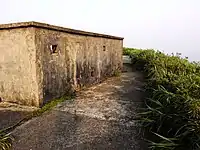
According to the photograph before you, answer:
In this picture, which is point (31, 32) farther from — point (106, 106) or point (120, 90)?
point (120, 90)

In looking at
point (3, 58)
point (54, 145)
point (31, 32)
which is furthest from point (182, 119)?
point (3, 58)

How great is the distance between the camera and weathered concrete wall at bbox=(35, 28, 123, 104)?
5.05 metres

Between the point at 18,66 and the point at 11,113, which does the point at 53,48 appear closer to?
the point at 18,66

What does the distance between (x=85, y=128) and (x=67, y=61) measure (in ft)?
8.34

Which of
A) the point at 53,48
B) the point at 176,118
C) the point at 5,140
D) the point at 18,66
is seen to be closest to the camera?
the point at 176,118

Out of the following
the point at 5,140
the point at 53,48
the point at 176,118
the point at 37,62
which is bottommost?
the point at 5,140

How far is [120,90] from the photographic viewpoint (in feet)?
23.8

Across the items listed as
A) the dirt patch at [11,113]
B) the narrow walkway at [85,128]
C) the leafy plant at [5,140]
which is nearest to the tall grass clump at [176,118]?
the narrow walkway at [85,128]

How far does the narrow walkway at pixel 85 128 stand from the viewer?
3.41 m

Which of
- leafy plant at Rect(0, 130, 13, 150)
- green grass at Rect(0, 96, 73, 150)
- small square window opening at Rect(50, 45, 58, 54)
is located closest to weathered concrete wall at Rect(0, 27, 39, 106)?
green grass at Rect(0, 96, 73, 150)

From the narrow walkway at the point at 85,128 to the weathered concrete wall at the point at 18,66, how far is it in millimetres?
814

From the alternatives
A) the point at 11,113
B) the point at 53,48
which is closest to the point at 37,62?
the point at 53,48

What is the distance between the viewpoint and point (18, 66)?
16.8ft

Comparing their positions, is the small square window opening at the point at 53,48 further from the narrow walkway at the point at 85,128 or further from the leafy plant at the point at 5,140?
the leafy plant at the point at 5,140
